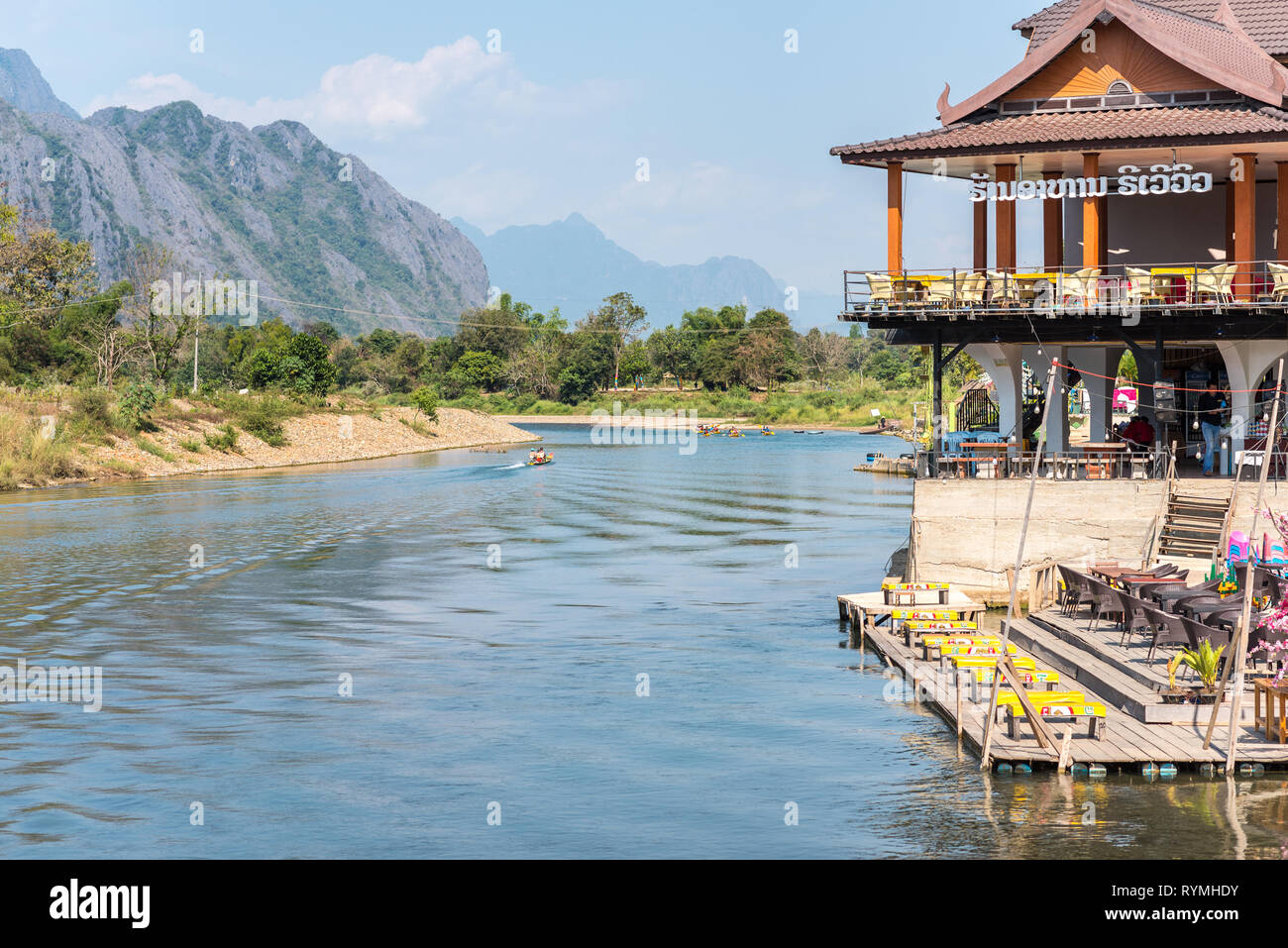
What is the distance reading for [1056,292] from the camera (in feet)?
103

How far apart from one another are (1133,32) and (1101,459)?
12.1 m

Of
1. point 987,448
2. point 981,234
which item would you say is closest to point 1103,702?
point 987,448

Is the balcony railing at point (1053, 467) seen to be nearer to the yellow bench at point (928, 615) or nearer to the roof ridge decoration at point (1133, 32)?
the yellow bench at point (928, 615)

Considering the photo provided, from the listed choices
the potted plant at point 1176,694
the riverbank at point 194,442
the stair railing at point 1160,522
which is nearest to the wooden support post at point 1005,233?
the stair railing at point 1160,522

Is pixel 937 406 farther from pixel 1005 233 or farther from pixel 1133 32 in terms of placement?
pixel 1133 32

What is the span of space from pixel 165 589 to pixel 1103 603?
2423cm

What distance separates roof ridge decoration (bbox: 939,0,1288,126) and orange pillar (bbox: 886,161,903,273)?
3.55m

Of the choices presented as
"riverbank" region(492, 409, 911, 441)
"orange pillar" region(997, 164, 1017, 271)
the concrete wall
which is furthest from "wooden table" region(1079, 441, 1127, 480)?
"riverbank" region(492, 409, 911, 441)

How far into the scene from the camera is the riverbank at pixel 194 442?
68062 millimetres

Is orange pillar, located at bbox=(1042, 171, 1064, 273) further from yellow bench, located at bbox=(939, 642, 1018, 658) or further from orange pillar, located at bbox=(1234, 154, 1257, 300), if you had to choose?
yellow bench, located at bbox=(939, 642, 1018, 658)

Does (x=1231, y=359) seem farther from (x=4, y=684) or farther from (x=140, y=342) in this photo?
(x=140, y=342)

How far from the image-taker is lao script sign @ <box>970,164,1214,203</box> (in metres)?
34.0

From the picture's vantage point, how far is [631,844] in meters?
16.1

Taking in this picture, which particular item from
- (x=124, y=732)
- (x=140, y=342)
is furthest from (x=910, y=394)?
(x=124, y=732)
